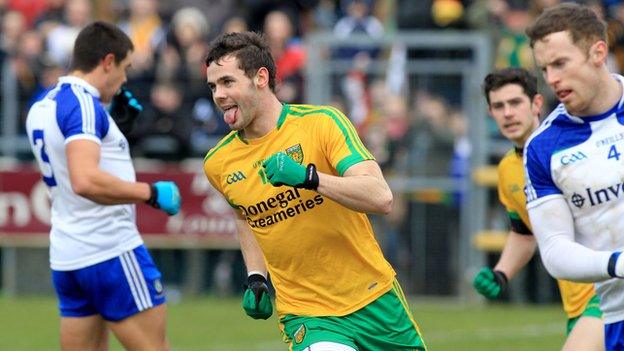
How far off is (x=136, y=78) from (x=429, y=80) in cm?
349

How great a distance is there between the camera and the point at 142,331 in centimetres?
837

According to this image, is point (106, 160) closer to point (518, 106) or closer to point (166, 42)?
point (518, 106)

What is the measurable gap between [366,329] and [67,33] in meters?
11.1

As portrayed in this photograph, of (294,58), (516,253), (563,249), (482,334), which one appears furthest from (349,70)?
(563,249)

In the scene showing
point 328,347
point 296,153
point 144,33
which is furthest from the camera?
point 144,33

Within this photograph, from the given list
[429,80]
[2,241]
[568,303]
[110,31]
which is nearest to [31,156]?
[2,241]

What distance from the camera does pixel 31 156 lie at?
1664 cm

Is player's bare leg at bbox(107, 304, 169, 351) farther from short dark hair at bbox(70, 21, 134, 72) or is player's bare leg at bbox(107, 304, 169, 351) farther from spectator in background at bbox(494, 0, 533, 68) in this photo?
spectator in background at bbox(494, 0, 533, 68)

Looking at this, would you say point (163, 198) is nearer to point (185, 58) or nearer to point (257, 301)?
point (257, 301)

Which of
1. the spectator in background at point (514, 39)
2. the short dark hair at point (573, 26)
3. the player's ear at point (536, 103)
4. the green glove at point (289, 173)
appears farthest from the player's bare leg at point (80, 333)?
the spectator in background at point (514, 39)

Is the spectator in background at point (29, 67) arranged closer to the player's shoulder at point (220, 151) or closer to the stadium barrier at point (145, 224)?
the stadium barrier at point (145, 224)

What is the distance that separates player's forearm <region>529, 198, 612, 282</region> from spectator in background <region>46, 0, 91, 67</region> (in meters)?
11.4

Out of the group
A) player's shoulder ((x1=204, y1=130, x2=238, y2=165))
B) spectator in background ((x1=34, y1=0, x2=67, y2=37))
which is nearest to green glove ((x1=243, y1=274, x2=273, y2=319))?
player's shoulder ((x1=204, y1=130, x2=238, y2=165))

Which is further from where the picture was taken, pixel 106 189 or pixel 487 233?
pixel 487 233
